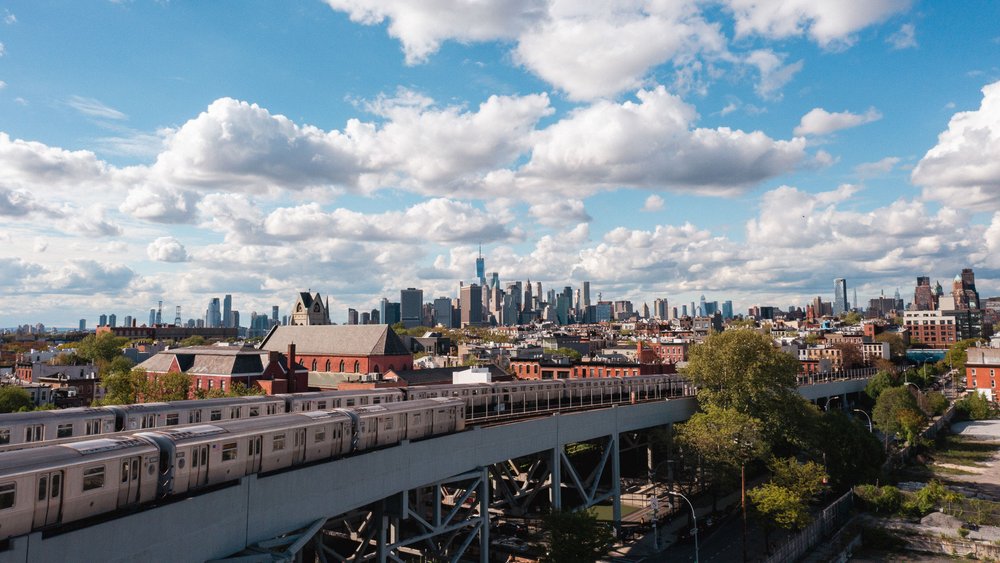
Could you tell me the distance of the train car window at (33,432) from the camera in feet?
91.5

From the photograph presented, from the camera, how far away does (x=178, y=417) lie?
1345 inches

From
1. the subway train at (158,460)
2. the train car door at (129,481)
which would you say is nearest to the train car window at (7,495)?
the subway train at (158,460)

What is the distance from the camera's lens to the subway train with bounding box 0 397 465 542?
1855cm

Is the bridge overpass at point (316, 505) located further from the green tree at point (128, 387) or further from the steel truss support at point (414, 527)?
the green tree at point (128, 387)

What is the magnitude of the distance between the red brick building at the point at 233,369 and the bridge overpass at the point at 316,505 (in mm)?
49950

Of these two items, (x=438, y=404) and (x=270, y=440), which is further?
(x=438, y=404)

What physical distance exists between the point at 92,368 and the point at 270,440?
111687 millimetres

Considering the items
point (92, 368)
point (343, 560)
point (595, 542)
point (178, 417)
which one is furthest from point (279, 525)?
point (92, 368)

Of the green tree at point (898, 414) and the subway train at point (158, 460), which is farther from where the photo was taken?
the green tree at point (898, 414)

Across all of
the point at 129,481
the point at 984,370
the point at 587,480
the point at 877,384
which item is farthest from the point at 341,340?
the point at 984,370

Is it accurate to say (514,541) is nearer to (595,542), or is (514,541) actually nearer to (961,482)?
(595,542)

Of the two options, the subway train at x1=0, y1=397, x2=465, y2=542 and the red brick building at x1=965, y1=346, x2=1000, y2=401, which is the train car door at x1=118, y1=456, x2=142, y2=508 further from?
the red brick building at x1=965, y1=346, x2=1000, y2=401

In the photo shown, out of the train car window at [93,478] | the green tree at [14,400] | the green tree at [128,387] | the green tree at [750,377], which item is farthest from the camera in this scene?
the green tree at [14,400]

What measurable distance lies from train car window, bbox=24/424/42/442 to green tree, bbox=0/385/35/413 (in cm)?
6293
